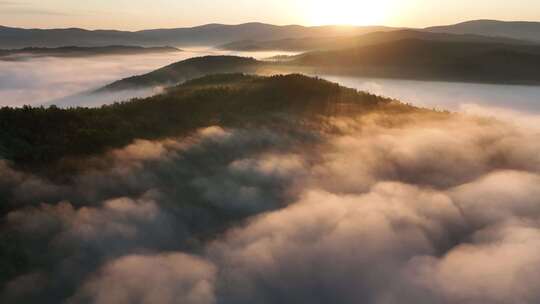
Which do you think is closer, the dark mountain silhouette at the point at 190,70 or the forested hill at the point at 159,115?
the forested hill at the point at 159,115

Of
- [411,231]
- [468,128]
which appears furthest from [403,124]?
[411,231]

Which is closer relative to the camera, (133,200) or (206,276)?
(206,276)

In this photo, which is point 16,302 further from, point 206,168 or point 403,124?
point 403,124

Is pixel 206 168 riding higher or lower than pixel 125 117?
lower

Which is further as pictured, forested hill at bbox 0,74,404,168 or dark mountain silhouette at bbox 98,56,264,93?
dark mountain silhouette at bbox 98,56,264,93

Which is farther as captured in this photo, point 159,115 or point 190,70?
point 190,70

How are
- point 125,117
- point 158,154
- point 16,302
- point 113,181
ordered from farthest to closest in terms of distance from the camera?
point 125,117
point 158,154
point 113,181
point 16,302

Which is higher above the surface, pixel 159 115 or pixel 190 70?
pixel 159 115

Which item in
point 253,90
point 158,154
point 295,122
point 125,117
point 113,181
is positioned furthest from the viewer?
point 253,90
